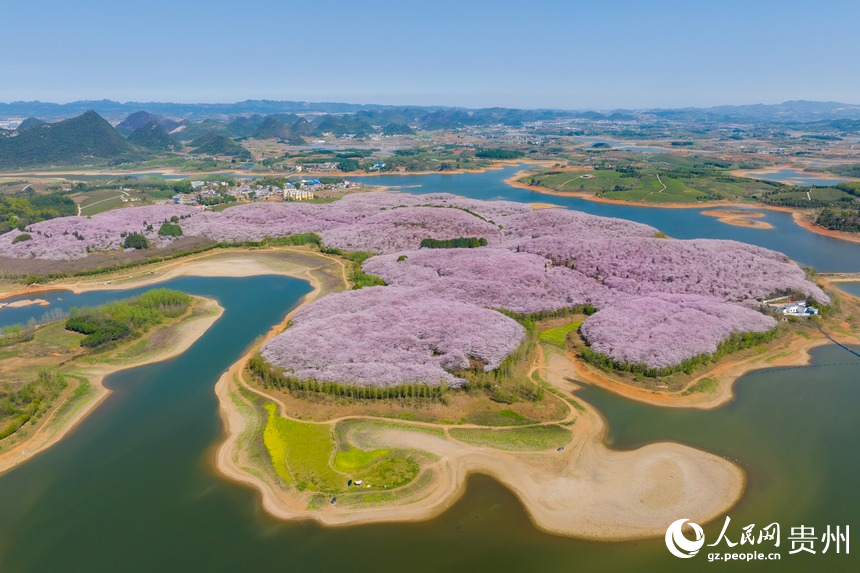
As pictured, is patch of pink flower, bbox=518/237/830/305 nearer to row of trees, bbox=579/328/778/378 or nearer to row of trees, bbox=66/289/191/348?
row of trees, bbox=579/328/778/378

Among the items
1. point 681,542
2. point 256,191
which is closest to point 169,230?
point 256,191

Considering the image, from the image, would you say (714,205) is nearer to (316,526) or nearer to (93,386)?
(316,526)

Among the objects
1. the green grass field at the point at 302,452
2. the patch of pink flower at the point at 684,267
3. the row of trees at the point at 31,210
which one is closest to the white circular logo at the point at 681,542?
the green grass field at the point at 302,452

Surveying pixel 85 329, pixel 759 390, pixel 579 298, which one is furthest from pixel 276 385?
pixel 759 390

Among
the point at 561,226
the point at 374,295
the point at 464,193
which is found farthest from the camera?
the point at 464,193

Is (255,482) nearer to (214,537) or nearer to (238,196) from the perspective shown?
(214,537)

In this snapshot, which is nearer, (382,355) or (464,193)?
(382,355)
